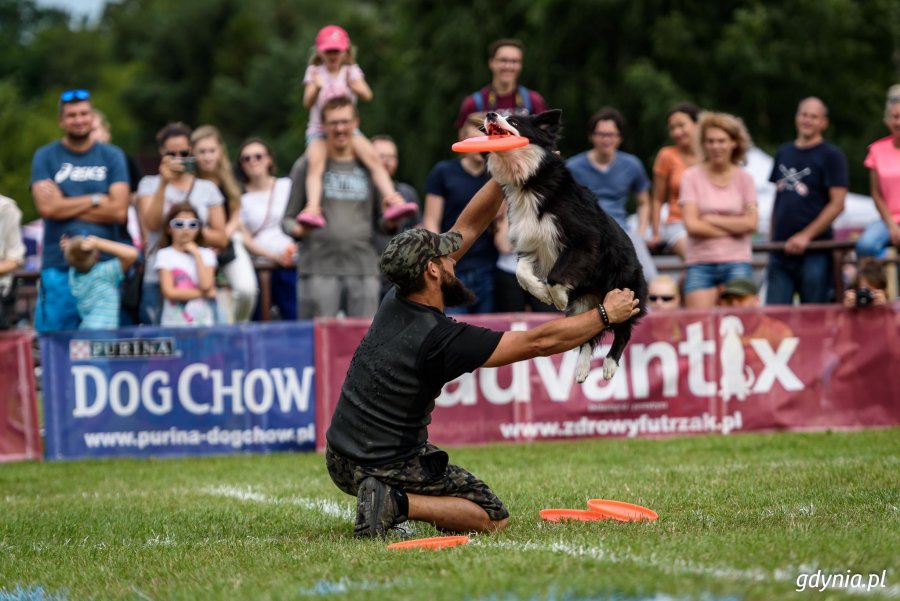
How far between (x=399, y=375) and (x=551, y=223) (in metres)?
1.13

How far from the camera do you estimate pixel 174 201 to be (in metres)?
11.9

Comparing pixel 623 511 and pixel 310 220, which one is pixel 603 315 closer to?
pixel 623 511

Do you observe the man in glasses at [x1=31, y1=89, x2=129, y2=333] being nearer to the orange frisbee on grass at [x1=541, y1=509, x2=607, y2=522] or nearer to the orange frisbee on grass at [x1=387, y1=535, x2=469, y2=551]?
the orange frisbee on grass at [x1=541, y1=509, x2=607, y2=522]

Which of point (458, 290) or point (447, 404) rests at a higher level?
point (458, 290)

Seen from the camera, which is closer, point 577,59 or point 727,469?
point 727,469

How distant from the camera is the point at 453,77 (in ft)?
111

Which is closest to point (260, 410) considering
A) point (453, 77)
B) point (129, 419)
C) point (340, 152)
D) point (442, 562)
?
point (129, 419)

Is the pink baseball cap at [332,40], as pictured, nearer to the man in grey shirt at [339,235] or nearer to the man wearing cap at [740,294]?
the man in grey shirt at [339,235]

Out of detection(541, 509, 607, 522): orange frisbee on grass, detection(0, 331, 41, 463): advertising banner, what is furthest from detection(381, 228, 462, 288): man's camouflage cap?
detection(0, 331, 41, 463): advertising banner

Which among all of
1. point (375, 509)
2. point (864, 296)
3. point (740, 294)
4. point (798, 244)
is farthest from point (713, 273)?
point (375, 509)

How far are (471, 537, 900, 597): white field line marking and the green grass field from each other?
0.01 m

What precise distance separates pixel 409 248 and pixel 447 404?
4.79 meters

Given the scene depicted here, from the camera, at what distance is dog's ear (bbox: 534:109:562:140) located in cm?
630

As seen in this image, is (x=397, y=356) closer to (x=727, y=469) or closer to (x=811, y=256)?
(x=727, y=469)
